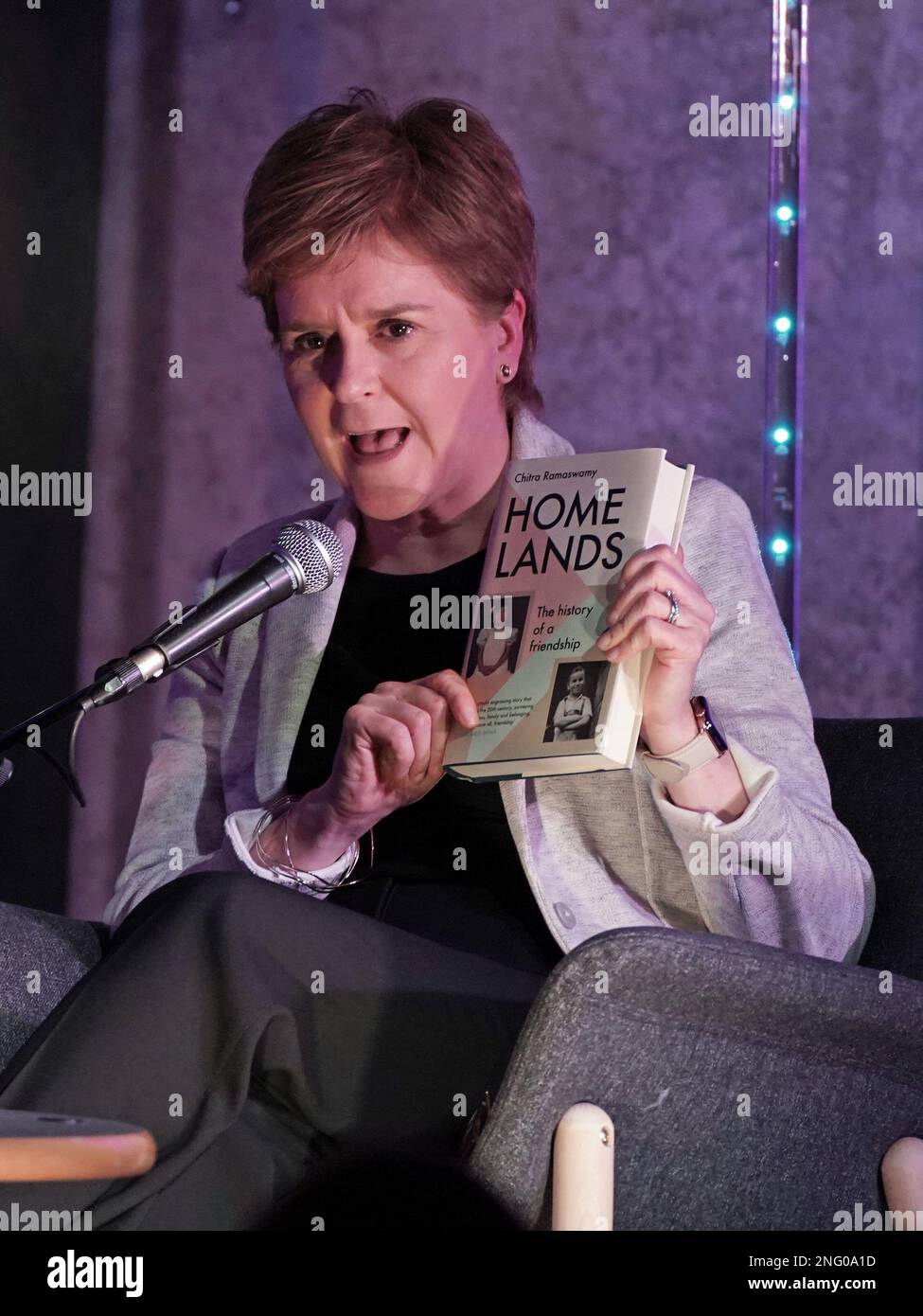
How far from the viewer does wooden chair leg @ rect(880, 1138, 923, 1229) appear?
1.08 metres

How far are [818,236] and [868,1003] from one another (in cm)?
181

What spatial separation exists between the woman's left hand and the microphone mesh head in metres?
0.24

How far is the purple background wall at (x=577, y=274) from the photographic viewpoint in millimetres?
2512

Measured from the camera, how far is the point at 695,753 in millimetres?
1342

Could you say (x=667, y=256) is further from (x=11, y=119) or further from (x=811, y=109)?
(x=11, y=119)

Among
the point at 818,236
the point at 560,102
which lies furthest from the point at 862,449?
the point at 560,102

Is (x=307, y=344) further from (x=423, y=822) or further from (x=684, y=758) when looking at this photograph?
(x=684, y=758)

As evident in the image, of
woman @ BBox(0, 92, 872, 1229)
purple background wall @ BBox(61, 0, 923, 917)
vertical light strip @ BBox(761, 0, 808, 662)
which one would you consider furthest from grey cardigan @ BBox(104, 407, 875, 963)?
purple background wall @ BBox(61, 0, 923, 917)

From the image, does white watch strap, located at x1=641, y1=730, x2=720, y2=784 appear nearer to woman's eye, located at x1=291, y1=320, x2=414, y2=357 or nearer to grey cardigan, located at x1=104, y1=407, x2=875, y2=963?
grey cardigan, located at x1=104, y1=407, x2=875, y2=963

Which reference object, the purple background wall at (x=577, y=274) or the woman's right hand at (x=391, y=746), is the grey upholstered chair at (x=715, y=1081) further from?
the purple background wall at (x=577, y=274)

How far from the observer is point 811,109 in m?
2.52

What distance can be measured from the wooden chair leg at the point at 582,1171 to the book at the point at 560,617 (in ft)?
1.05

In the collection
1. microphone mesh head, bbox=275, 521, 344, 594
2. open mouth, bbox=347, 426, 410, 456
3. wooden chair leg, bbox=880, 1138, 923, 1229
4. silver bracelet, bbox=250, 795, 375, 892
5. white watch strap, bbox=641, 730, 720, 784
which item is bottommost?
wooden chair leg, bbox=880, 1138, 923, 1229

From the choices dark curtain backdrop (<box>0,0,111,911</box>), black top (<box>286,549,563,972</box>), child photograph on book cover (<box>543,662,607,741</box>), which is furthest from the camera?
dark curtain backdrop (<box>0,0,111,911</box>)
